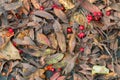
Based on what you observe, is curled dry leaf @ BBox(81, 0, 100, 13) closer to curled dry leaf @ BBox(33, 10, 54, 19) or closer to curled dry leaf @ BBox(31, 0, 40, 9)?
curled dry leaf @ BBox(33, 10, 54, 19)

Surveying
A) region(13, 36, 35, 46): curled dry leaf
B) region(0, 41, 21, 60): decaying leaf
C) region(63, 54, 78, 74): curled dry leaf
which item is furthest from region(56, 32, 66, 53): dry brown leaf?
region(0, 41, 21, 60): decaying leaf

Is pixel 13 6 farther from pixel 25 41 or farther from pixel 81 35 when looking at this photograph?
pixel 81 35

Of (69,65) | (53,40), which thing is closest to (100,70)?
(69,65)

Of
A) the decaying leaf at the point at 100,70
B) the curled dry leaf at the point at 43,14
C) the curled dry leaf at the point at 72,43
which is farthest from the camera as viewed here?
the curled dry leaf at the point at 43,14

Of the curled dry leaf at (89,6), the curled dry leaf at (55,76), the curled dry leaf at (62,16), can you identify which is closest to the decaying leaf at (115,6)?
the curled dry leaf at (89,6)

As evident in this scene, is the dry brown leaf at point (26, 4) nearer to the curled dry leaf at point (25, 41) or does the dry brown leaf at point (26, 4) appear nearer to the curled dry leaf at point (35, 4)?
the curled dry leaf at point (35, 4)

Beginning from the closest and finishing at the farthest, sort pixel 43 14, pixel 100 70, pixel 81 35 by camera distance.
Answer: pixel 100 70, pixel 81 35, pixel 43 14

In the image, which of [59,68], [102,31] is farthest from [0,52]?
[102,31]
